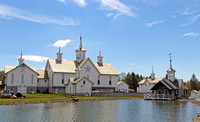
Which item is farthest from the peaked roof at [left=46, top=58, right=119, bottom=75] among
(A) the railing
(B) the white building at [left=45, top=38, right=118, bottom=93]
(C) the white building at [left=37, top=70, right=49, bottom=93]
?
(A) the railing

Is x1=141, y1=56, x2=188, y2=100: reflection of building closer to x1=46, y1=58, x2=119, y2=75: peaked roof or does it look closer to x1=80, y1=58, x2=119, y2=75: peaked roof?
x1=80, y1=58, x2=119, y2=75: peaked roof

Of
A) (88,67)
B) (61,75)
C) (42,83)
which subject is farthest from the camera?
(88,67)

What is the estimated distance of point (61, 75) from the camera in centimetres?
7006

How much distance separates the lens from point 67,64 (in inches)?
2904

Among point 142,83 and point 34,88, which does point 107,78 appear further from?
point 34,88

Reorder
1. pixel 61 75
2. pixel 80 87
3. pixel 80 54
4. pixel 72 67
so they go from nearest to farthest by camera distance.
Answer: pixel 80 87 → pixel 61 75 → pixel 72 67 → pixel 80 54

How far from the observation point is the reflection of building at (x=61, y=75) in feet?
209

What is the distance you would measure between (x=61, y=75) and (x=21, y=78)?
1191 centimetres

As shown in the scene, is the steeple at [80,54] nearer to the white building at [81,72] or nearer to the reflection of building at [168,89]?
the white building at [81,72]

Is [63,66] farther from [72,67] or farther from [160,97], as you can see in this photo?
[160,97]

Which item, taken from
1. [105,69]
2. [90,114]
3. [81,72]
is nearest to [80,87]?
[81,72]

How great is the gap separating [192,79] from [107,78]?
2205 inches

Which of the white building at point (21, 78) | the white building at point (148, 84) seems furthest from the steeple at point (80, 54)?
the white building at point (148, 84)

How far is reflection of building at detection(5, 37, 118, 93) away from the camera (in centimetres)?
6356
